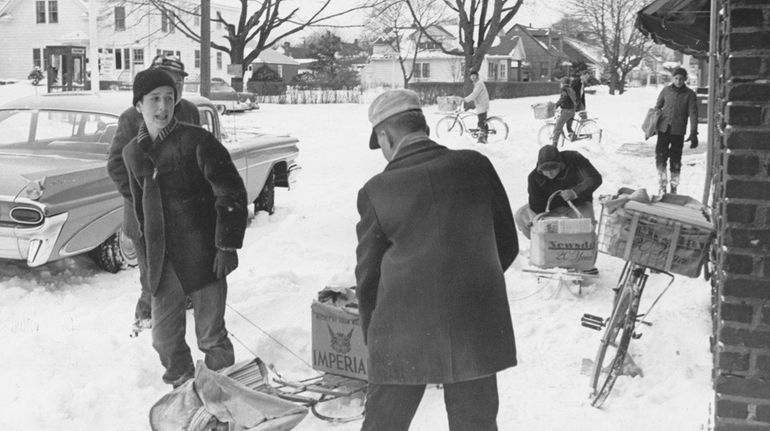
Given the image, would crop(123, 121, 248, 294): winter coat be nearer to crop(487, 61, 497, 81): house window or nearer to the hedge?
the hedge

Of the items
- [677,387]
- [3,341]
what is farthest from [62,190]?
[677,387]

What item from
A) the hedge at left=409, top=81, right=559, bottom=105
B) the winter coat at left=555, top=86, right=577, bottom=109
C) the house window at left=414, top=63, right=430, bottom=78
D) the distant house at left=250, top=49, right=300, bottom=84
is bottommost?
the winter coat at left=555, top=86, right=577, bottom=109

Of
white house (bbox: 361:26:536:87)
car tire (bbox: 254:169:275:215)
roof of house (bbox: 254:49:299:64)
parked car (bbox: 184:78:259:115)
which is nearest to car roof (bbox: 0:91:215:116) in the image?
car tire (bbox: 254:169:275:215)

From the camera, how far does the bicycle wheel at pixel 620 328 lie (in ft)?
16.0

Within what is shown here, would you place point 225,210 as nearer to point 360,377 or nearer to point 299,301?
point 360,377

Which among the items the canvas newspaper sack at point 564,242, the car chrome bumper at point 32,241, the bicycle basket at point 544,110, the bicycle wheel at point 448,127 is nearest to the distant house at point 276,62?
the bicycle wheel at point 448,127

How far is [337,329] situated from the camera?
→ 4.88m

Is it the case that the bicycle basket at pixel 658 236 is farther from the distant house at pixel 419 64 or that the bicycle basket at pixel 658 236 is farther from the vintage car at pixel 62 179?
the distant house at pixel 419 64

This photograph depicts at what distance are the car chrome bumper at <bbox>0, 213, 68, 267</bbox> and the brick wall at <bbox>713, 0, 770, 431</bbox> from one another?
5.10 m

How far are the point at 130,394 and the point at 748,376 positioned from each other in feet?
10.5

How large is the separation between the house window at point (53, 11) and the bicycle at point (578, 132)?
146 ft

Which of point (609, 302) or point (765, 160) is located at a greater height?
point (765, 160)

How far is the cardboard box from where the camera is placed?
4836 mm

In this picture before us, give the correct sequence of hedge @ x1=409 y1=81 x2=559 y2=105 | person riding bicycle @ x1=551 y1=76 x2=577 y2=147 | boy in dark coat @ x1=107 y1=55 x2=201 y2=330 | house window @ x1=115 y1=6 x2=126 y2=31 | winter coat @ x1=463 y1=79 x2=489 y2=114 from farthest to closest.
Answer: house window @ x1=115 y1=6 x2=126 y2=31, hedge @ x1=409 y1=81 x2=559 y2=105, winter coat @ x1=463 y1=79 x2=489 y2=114, person riding bicycle @ x1=551 y1=76 x2=577 y2=147, boy in dark coat @ x1=107 y1=55 x2=201 y2=330
